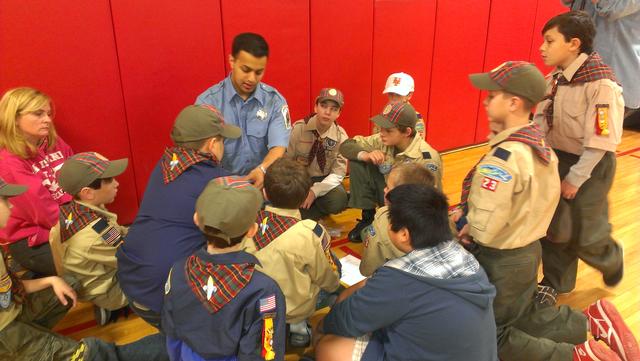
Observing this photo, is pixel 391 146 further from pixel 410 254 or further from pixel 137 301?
pixel 137 301

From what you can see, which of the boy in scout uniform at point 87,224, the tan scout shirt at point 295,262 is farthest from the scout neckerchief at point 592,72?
the boy in scout uniform at point 87,224

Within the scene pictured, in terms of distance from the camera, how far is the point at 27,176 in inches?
99.3

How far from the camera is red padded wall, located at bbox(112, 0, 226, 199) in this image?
125 inches

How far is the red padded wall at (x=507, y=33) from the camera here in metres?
5.18

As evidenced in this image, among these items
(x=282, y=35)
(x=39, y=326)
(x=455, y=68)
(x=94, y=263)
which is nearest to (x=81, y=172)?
(x=94, y=263)

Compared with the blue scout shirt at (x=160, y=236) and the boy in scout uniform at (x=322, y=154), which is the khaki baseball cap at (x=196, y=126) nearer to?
the blue scout shirt at (x=160, y=236)

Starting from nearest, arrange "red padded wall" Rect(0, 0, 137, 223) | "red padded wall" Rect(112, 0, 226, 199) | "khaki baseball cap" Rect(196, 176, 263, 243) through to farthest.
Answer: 1. "khaki baseball cap" Rect(196, 176, 263, 243)
2. "red padded wall" Rect(0, 0, 137, 223)
3. "red padded wall" Rect(112, 0, 226, 199)

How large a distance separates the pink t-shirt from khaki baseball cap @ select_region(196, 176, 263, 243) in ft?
4.98

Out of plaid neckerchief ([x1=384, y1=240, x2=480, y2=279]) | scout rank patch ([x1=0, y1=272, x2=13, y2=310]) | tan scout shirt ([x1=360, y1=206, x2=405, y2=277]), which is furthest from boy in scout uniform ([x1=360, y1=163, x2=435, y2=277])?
scout rank patch ([x1=0, y1=272, x2=13, y2=310])

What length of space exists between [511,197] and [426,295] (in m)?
0.70

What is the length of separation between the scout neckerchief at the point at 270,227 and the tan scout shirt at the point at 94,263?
2.70ft

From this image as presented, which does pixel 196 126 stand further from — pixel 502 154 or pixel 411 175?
pixel 502 154

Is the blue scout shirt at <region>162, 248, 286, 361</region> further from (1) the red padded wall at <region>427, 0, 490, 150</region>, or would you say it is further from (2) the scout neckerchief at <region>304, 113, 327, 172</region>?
(1) the red padded wall at <region>427, 0, 490, 150</region>

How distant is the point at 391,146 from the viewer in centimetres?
319
